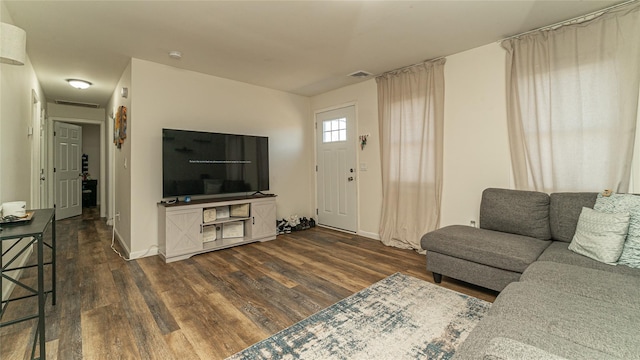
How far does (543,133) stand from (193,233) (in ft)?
13.0

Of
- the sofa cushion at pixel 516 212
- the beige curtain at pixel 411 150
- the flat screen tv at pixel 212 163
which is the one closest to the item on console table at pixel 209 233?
the flat screen tv at pixel 212 163

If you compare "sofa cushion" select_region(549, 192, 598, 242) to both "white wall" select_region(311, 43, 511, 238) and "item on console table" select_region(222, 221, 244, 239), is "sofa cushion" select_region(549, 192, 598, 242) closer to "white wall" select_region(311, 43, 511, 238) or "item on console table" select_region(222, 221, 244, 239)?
"white wall" select_region(311, 43, 511, 238)

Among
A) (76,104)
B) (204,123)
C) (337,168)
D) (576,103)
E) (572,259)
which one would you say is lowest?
(572,259)

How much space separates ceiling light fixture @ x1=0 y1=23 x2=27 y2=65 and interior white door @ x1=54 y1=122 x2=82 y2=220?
16.7ft

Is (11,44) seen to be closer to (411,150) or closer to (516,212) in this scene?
(411,150)

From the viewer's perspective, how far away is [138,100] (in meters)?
3.32

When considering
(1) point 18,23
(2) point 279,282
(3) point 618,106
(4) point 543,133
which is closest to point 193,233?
(2) point 279,282

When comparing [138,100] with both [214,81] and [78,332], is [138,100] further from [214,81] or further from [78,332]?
[78,332]

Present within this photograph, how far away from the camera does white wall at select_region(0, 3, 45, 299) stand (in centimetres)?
225

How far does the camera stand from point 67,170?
229 inches

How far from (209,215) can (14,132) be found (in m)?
1.99

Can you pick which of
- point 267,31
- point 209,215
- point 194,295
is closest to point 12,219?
point 194,295

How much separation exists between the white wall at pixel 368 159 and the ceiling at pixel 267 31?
0.50 metres

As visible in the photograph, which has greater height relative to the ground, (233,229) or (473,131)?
(473,131)
